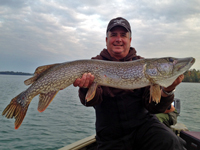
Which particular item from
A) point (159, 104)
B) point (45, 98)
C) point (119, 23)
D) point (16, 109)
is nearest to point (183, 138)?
point (159, 104)

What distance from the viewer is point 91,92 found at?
2377mm

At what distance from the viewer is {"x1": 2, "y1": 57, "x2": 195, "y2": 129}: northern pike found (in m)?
2.35

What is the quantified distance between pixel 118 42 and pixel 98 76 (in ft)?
2.64

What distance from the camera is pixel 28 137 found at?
244 inches

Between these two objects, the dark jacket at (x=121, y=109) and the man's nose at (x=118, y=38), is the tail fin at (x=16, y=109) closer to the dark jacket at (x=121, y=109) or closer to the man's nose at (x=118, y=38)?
the dark jacket at (x=121, y=109)

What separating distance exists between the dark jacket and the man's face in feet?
2.33

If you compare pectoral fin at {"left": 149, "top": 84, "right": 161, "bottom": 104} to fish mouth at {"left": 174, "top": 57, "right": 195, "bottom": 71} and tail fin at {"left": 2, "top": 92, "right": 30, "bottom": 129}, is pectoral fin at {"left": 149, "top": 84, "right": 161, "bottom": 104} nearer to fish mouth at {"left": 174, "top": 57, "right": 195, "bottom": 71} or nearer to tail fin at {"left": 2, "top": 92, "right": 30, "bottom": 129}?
fish mouth at {"left": 174, "top": 57, "right": 195, "bottom": 71}

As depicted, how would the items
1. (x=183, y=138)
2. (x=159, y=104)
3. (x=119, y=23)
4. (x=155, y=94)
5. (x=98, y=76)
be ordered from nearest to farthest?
1. (x=155, y=94)
2. (x=159, y=104)
3. (x=98, y=76)
4. (x=119, y=23)
5. (x=183, y=138)

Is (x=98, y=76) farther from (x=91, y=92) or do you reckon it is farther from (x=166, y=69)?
(x=166, y=69)

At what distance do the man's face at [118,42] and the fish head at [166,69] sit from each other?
599mm

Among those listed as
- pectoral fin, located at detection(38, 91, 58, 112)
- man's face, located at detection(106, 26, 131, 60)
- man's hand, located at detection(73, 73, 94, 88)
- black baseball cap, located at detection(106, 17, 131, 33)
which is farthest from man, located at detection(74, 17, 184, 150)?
black baseball cap, located at detection(106, 17, 131, 33)

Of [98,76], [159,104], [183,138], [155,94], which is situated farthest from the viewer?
[183,138]

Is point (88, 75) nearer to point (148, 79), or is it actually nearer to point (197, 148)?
point (148, 79)

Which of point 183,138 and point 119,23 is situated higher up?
point 119,23
